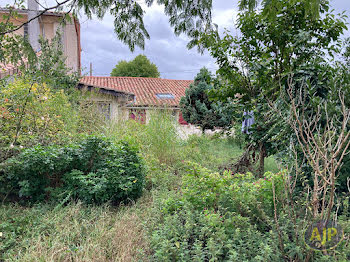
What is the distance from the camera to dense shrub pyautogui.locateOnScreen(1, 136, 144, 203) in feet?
11.5

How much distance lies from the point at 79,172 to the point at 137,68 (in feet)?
76.5

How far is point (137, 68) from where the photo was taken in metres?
25.9

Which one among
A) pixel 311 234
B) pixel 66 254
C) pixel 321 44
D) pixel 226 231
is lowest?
pixel 66 254

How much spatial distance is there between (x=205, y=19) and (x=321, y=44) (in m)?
2.15

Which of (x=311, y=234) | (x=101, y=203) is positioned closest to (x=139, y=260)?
(x=311, y=234)

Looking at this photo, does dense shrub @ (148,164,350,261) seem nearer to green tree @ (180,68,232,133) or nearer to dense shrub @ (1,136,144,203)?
dense shrub @ (1,136,144,203)

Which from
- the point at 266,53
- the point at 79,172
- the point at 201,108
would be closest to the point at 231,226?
the point at 79,172

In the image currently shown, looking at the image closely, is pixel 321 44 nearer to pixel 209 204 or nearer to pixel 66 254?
pixel 209 204

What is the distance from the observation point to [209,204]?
291 centimetres

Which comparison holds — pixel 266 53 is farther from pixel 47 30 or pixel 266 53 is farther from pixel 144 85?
pixel 144 85

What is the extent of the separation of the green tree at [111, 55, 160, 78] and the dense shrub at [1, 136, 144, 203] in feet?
74.7

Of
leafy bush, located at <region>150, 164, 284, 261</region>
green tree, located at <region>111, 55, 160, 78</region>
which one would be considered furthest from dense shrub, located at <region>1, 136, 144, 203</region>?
green tree, located at <region>111, 55, 160, 78</region>

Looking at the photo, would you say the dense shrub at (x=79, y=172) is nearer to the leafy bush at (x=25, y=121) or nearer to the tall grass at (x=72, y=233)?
the tall grass at (x=72, y=233)

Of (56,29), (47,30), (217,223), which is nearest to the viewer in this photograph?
(217,223)
